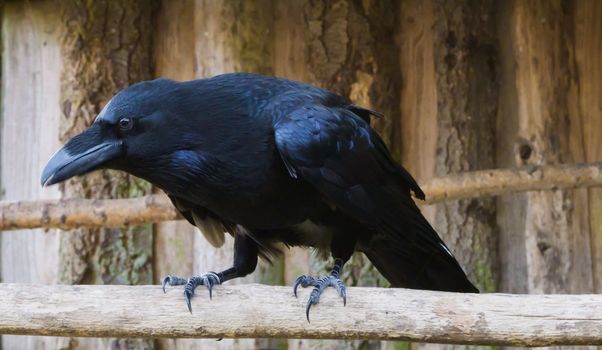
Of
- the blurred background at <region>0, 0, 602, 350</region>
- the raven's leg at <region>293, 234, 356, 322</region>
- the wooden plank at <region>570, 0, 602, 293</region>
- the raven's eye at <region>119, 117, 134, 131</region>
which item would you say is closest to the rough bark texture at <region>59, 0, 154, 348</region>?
the blurred background at <region>0, 0, 602, 350</region>

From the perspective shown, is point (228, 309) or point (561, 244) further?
point (561, 244)

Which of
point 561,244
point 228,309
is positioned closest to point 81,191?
point 228,309

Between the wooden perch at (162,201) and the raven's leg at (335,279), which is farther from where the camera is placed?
the wooden perch at (162,201)

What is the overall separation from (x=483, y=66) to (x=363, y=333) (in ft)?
5.94

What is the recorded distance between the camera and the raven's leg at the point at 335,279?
8.60 ft

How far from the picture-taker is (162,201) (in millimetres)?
3662

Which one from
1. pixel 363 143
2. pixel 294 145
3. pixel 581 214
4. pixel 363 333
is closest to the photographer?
pixel 363 333

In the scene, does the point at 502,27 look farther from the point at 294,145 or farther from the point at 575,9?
the point at 294,145

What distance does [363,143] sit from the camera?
3.09 meters

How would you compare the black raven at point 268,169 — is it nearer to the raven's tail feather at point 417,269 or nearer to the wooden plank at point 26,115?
the raven's tail feather at point 417,269

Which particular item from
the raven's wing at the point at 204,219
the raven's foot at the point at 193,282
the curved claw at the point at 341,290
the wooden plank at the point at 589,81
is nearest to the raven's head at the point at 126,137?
the raven's foot at the point at 193,282

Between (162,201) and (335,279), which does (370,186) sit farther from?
(162,201)

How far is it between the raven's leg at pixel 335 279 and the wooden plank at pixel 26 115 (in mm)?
1556

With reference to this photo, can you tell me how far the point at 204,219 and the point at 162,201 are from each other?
0.44m
